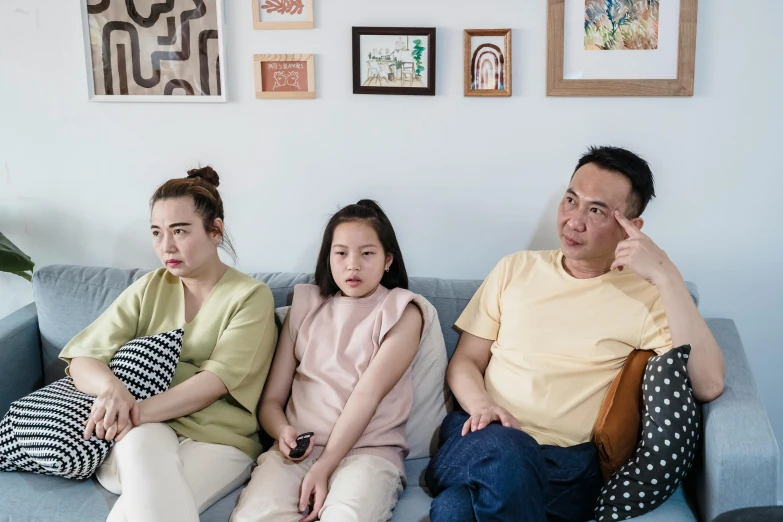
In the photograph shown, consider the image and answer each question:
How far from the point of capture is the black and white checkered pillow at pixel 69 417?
1.56 metres

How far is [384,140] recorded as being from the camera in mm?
2160

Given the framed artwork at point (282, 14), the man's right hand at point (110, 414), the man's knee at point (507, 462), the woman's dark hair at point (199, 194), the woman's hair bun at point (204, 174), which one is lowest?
the man's knee at point (507, 462)

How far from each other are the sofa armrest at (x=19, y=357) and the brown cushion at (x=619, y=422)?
154cm

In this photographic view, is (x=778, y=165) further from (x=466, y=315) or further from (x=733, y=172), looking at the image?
(x=466, y=315)

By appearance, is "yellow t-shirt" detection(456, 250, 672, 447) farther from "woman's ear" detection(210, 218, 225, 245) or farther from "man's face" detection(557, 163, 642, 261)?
"woman's ear" detection(210, 218, 225, 245)

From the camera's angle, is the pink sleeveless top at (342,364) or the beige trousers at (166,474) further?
the pink sleeveless top at (342,364)

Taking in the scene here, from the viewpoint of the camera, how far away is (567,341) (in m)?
1.73

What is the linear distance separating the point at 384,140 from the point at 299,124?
10.5 inches

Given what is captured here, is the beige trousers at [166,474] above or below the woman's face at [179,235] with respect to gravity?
below

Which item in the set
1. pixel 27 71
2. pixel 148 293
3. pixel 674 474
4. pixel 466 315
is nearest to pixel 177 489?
pixel 148 293

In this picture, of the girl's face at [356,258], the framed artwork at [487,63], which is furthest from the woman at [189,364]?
the framed artwork at [487,63]

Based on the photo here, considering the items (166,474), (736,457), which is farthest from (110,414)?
(736,457)

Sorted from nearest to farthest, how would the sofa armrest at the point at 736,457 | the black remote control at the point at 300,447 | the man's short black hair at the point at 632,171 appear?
the sofa armrest at the point at 736,457 < the black remote control at the point at 300,447 < the man's short black hair at the point at 632,171

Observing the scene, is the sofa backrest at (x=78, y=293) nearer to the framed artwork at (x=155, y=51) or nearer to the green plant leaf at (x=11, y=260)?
the green plant leaf at (x=11, y=260)
